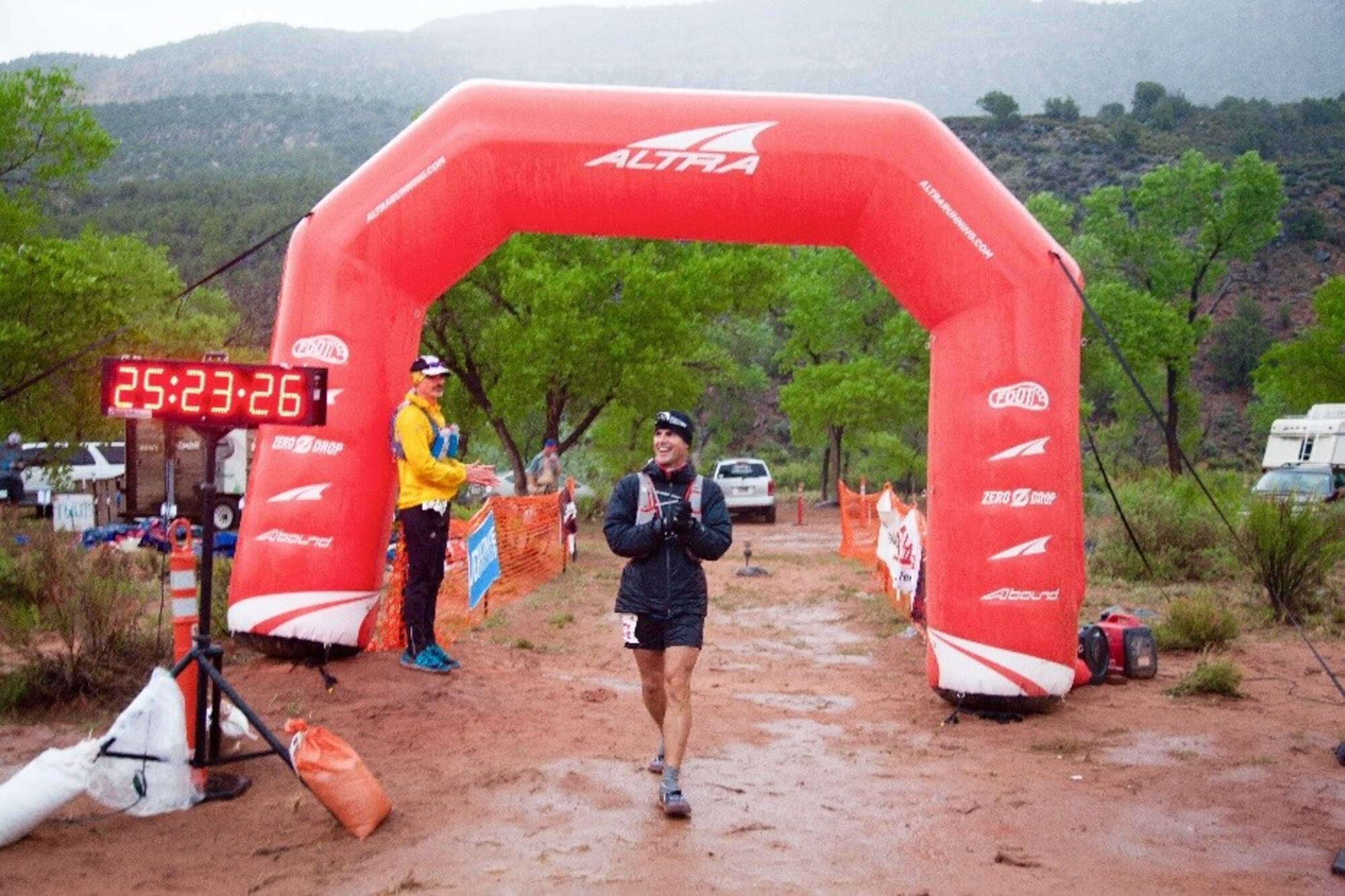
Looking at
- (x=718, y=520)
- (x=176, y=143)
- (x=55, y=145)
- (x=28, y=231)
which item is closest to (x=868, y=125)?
(x=718, y=520)

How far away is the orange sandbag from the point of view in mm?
4914

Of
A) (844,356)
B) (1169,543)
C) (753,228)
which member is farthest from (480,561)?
(844,356)

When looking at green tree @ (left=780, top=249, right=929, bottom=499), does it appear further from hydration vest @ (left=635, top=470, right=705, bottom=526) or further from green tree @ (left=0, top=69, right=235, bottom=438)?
hydration vest @ (left=635, top=470, right=705, bottom=526)

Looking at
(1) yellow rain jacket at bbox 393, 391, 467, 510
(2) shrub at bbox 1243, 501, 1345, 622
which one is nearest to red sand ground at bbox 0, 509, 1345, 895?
(1) yellow rain jacket at bbox 393, 391, 467, 510

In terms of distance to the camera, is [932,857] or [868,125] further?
→ [868,125]

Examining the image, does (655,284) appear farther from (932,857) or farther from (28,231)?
(932,857)

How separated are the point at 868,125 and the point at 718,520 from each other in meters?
3.30

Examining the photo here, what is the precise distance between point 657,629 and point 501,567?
8.76 m

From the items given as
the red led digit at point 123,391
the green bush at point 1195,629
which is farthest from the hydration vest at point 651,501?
the green bush at point 1195,629

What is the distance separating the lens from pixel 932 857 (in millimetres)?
4770

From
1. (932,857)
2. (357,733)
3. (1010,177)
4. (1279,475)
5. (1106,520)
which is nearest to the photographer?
(932,857)

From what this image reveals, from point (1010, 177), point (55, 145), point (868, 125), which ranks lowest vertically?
point (868, 125)

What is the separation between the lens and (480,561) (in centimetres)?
1132

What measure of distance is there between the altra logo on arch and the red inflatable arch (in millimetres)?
12
